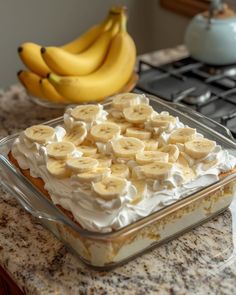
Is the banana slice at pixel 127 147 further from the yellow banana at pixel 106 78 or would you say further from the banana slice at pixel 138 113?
the yellow banana at pixel 106 78

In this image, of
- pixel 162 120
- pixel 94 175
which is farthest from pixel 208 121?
pixel 94 175

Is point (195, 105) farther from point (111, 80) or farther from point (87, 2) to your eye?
point (87, 2)

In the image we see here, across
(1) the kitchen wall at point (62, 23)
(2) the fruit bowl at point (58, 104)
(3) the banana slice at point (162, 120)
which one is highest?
(3) the banana slice at point (162, 120)

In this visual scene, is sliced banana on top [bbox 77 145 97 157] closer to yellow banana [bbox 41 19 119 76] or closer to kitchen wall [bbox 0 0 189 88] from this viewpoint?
yellow banana [bbox 41 19 119 76]

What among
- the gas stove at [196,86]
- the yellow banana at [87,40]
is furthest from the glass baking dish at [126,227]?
the yellow banana at [87,40]

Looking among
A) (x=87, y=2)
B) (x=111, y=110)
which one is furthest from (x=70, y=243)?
(x=87, y=2)

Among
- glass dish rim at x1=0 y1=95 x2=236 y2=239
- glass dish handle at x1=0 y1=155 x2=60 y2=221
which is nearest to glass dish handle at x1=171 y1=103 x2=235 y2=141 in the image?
glass dish rim at x1=0 y1=95 x2=236 y2=239
